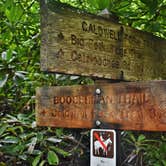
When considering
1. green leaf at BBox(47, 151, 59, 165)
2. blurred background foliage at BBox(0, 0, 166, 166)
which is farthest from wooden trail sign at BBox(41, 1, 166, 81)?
green leaf at BBox(47, 151, 59, 165)

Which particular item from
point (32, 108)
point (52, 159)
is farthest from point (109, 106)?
point (32, 108)

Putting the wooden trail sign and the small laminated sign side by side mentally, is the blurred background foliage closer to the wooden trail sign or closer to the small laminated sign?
the wooden trail sign

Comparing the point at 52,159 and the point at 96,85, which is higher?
the point at 96,85

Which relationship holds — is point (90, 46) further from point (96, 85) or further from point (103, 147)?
point (103, 147)

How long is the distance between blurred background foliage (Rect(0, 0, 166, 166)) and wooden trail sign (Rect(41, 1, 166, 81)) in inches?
4.0

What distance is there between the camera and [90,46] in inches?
42.3

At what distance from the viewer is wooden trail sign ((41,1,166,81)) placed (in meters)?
0.99

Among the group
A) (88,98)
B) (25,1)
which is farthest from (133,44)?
(25,1)

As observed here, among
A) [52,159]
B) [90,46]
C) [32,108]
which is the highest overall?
[90,46]

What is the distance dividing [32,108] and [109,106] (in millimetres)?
779

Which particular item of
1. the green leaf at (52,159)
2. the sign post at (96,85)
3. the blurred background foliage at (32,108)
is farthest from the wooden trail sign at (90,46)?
the green leaf at (52,159)

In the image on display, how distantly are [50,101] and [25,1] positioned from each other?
35.5 inches

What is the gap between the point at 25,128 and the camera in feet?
5.23

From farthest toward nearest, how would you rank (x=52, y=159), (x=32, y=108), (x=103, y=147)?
1. (x=32, y=108)
2. (x=52, y=159)
3. (x=103, y=147)
